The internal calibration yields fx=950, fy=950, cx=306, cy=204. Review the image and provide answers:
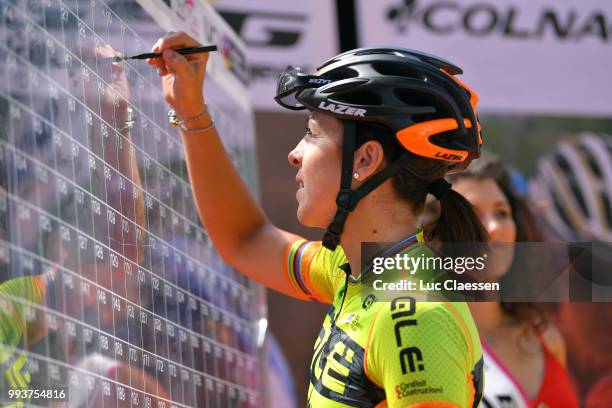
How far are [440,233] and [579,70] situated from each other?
279cm

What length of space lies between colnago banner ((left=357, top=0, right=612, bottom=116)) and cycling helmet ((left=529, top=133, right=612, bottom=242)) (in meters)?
0.18

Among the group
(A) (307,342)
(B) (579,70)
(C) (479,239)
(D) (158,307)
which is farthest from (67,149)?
(B) (579,70)

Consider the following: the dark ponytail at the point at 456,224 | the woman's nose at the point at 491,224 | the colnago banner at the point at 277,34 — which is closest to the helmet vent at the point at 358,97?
the dark ponytail at the point at 456,224

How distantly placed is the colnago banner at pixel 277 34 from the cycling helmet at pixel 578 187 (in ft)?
3.89

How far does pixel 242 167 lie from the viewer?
2.75 m

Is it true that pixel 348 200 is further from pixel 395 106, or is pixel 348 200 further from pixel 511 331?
pixel 511 331

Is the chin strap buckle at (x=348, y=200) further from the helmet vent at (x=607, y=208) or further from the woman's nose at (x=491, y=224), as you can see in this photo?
the helmet vent at (x=607, y=208)

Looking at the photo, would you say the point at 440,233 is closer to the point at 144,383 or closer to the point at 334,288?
the point at 334,288

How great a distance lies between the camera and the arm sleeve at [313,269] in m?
2.15

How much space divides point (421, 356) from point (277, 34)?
8.68ft

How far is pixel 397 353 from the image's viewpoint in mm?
1632

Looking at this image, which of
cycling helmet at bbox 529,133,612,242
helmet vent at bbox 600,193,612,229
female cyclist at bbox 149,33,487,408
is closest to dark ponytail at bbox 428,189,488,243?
female cyclist at bbox 149,33,487,408

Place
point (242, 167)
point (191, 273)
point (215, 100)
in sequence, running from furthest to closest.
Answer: point (242, 167), point (215, 100), point (191, 273)

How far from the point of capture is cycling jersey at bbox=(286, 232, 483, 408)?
160 cm
